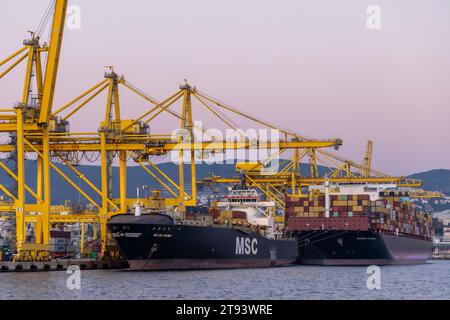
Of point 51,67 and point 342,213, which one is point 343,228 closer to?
point 342,213

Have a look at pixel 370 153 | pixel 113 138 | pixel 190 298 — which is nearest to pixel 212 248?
pixel 113 138

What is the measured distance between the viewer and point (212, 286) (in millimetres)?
50469

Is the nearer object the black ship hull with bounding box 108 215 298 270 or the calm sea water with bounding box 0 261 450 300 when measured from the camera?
the calm sea water with bounding box 0 261 450 300

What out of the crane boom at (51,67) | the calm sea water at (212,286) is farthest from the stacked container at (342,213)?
the crane boom at (51,67)

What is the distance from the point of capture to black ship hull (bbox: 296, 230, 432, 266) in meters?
84.6

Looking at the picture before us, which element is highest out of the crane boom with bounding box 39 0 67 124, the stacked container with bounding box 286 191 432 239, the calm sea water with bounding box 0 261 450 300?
the crane boom with bounding box 39 0 67 124

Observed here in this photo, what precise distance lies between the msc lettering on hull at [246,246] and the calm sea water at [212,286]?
7.25 meters

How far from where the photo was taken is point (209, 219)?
70.1 metres

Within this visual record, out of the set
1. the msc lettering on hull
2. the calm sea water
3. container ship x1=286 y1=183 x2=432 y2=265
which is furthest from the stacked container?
the calm sea water

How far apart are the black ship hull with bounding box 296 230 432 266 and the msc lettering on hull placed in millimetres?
10873

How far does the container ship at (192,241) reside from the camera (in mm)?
62125

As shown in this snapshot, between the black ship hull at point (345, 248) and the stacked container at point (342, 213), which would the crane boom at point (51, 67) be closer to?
the stacked container at point (342, 213)

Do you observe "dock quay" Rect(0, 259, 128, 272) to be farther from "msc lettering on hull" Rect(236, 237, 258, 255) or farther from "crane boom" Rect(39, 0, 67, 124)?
"crane boom" Rect(39, 0, 67, 124)
